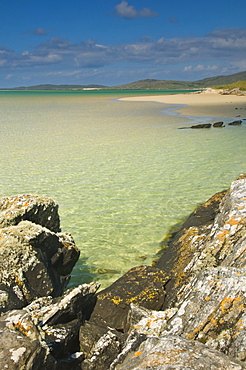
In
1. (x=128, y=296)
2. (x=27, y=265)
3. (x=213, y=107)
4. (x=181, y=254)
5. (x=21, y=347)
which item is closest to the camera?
(x=21, y=347)

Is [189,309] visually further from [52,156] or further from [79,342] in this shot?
[52,156]

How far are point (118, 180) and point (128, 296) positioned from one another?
952 centimetres

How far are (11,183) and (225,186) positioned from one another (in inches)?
357

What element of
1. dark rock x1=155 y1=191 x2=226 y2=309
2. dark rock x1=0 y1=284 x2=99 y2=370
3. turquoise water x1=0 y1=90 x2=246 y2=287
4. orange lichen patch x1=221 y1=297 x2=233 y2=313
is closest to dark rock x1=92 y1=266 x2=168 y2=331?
dark rock x1=155 y1=191 x2=226 y2=309

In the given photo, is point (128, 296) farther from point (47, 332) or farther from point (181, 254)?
point (47, 332)

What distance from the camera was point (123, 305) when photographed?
6102 millimetres

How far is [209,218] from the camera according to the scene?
9812mm

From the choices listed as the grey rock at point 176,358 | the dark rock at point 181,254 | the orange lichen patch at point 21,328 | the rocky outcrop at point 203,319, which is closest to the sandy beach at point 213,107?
the dark rock at point 181,254

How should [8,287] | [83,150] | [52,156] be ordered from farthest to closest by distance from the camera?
[83,150] < [52,156] < [8,287]

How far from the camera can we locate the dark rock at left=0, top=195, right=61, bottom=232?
714cm

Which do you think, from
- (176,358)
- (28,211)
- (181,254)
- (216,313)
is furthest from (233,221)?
(28,211)

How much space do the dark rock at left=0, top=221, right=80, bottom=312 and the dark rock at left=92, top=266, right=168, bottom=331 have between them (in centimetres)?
98

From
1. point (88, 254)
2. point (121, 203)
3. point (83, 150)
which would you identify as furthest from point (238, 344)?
point (83, 150)

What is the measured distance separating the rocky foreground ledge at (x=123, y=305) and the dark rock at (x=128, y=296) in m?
0.02
